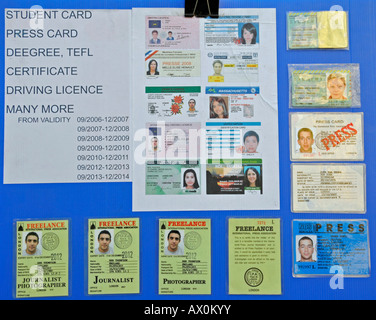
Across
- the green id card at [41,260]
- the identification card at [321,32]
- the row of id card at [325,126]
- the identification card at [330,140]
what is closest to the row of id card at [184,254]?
the green id card at [41,260]

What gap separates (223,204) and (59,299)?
66 cm

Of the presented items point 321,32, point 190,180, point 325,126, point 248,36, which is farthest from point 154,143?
point 321,32

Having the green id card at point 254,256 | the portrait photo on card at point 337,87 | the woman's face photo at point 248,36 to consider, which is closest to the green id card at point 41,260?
the green id card at point 254,256

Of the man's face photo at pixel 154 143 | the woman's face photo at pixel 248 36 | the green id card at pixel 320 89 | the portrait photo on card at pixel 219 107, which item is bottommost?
the man's face photo at pixel 154 143

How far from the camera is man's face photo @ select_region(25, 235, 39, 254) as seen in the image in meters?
1.18

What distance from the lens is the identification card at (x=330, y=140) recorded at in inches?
47.5

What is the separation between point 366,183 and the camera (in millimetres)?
1205

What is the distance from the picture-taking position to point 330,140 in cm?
121

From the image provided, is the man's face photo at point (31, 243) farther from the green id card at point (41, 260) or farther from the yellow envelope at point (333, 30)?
the yellow envelope at point (333, 30)

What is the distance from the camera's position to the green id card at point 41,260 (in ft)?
3.87

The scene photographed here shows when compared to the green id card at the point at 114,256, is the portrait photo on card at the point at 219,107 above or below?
above

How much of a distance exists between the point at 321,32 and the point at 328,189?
0.56 meters

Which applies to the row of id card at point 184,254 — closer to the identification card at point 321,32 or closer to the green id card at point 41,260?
the green id card at point 41,260

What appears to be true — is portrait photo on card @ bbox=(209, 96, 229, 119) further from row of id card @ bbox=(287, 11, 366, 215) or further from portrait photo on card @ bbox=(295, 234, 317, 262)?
portrait photo on card @ bbox=(295, 234, 317, 262)
